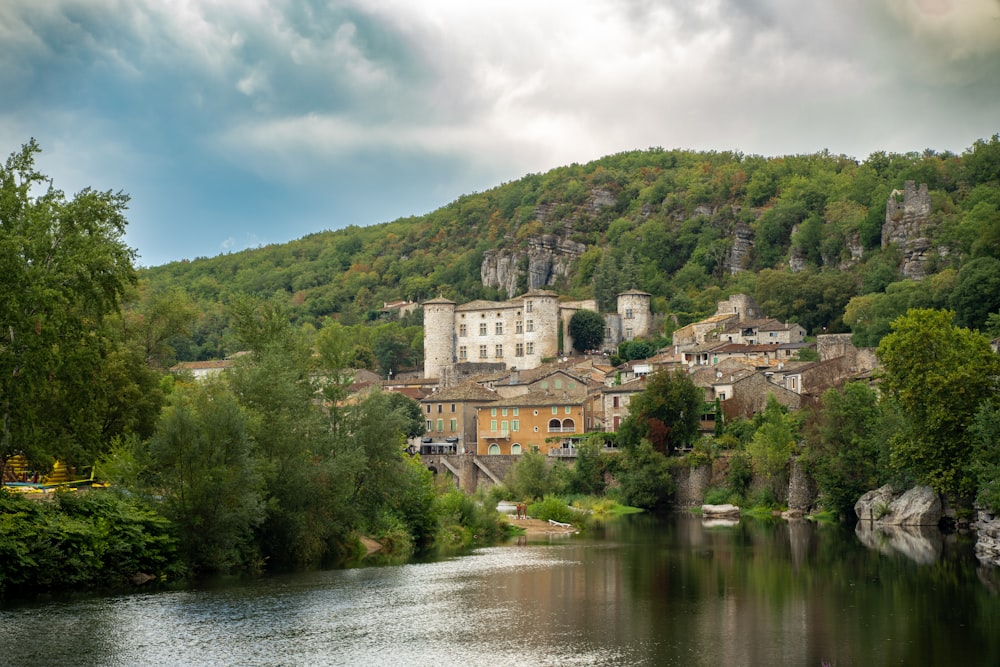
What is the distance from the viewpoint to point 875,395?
5256 centimetres

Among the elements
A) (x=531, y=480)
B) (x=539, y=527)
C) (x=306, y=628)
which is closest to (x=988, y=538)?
(x=539, y=527)

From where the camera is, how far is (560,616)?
83.5 feet

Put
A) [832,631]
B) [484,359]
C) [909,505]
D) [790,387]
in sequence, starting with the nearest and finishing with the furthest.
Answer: [832,631] → [909,505] → [790,387] → [484,359]

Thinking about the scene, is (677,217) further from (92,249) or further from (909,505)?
(92,249)

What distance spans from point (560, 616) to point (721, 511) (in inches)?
1308

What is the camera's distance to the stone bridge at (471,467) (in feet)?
229

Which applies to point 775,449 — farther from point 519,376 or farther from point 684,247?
point 684,247

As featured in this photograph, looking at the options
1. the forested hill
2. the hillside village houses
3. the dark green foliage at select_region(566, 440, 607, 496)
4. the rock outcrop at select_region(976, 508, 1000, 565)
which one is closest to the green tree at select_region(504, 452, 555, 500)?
the dark green foliage at select_region(566, 440, 607, 496)

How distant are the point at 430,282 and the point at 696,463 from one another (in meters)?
95.5

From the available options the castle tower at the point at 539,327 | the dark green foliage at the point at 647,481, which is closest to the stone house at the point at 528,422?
the dark green foliage at the point at 647,481

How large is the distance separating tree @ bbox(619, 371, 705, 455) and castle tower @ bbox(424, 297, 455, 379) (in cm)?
5100

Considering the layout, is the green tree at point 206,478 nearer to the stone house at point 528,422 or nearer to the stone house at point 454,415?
the stone house at point 528,422

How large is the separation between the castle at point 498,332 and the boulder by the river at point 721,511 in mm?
54811

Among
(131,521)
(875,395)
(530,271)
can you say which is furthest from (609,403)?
(530,271)
